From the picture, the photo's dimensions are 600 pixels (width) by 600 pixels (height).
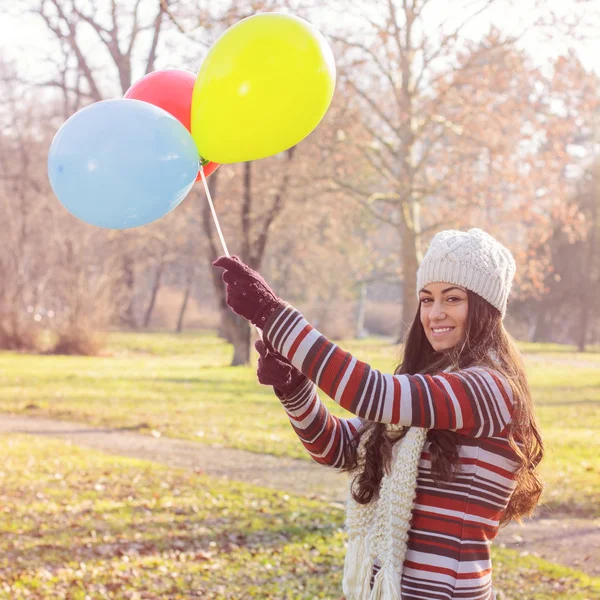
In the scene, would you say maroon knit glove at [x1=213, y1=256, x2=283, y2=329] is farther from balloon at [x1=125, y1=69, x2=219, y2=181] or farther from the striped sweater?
balloon at [x1=125, y1=69, x2=219, y2=181]

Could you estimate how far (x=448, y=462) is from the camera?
206 cm

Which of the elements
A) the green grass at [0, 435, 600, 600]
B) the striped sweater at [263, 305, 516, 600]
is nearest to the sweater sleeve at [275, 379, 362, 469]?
the striped sweater at [263, 305, 516, 600]

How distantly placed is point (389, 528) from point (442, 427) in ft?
1.08

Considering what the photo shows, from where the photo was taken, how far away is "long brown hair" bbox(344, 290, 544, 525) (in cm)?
210

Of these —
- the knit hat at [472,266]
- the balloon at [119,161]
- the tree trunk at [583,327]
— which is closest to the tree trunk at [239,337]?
the balloon at [119,161]

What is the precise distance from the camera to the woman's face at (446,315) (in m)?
2.24

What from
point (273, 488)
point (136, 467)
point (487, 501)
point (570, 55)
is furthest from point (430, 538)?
point (570, 55)

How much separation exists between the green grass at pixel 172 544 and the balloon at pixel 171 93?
3303 millimetres

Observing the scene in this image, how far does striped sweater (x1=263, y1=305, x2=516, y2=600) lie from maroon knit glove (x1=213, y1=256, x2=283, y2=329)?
0.03 metres

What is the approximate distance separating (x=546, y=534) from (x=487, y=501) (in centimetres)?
475

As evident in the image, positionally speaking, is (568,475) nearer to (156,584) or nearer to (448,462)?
(156,584)

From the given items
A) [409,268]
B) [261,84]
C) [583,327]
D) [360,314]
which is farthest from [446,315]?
[360,314]

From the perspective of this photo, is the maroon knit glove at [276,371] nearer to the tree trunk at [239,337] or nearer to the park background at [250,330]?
the park background at [250,330]

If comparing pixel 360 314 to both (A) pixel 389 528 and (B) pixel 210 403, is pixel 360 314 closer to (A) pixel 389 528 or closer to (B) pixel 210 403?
(B) pixel 210 403
